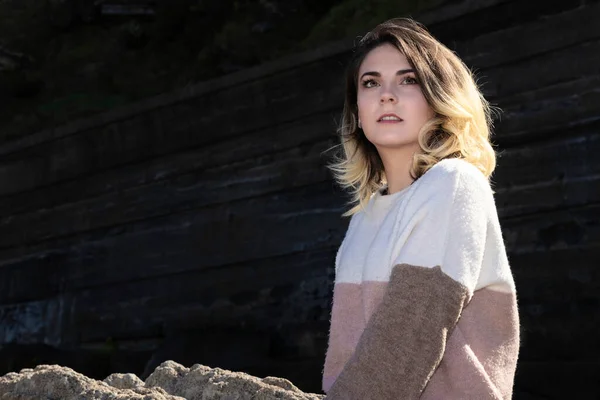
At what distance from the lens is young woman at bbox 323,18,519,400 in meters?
1.94

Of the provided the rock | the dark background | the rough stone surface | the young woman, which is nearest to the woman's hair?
the young woman

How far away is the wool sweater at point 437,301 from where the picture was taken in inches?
76.1

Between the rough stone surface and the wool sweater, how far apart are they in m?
0.35

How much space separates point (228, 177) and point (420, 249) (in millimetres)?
4712

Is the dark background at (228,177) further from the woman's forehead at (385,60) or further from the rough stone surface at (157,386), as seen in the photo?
the woman's forehead at (385,60)

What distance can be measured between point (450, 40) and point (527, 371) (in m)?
1.61

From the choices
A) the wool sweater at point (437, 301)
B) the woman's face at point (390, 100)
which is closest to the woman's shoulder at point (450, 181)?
the wool sweater at point (437, 301)

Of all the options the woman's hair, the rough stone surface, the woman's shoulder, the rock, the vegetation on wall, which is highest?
the vegetation on wall

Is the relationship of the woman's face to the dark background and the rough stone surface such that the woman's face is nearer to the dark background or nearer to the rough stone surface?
the rough stone surface

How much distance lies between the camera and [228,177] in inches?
262

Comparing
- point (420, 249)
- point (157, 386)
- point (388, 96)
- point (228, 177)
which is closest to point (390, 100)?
point (388, 96)

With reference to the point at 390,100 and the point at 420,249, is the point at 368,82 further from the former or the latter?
the point at 420,249

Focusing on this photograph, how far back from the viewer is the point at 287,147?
249 inches

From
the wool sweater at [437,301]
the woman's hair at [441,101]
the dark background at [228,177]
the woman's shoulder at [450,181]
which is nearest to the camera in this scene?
the wool sweater at [437,301]
